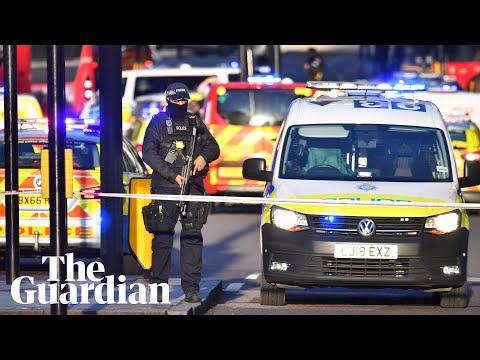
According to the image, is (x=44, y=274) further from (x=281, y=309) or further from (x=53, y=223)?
(x=53, y=223)

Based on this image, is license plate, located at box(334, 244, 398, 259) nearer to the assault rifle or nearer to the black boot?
the black boot

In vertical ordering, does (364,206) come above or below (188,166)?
below

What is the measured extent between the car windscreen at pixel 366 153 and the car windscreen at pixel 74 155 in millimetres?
2701

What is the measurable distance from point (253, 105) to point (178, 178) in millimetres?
10287

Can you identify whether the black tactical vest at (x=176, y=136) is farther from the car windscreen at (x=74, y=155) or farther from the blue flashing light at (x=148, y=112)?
the blue flashing light at (x=148, y=112)

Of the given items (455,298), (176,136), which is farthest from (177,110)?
(455,298)

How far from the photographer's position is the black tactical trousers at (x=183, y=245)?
36.6ft

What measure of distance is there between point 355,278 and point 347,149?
1498 mm

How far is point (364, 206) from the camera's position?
36.8ft

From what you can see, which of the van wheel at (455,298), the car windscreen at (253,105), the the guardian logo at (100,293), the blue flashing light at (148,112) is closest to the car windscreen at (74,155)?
the the guardian logo at (100,293)

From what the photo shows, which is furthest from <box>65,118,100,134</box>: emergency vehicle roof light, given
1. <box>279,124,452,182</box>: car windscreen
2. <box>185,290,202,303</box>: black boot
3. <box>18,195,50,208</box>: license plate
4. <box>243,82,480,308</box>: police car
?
<box>185,290,202,303</box>: black boot

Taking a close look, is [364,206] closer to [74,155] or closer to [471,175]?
[471,175]

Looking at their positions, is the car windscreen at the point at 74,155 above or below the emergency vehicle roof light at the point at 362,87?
below
